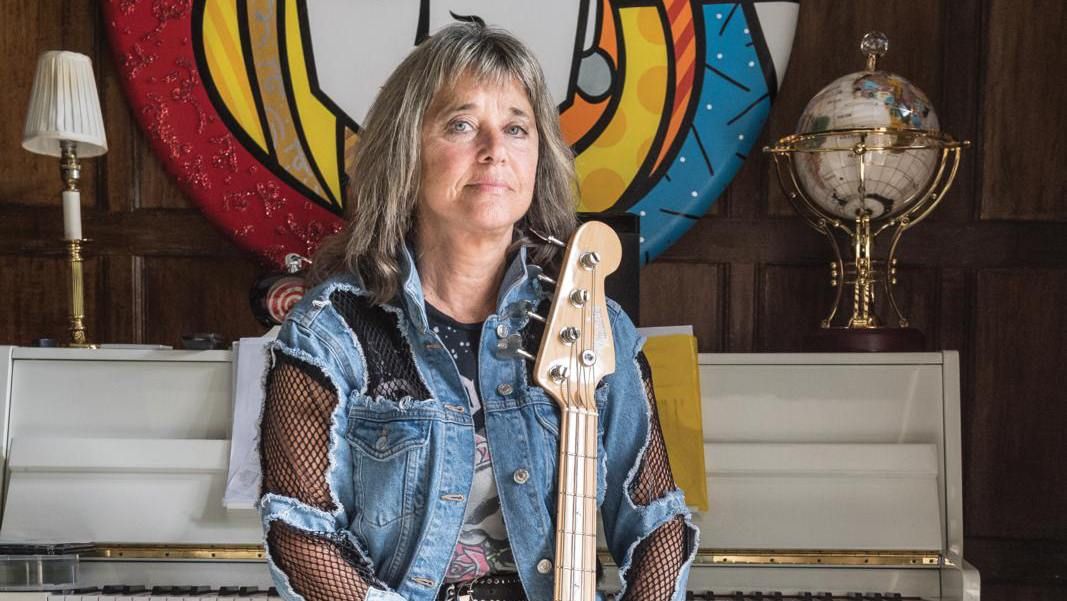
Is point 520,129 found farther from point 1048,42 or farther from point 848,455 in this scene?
point 1048,42

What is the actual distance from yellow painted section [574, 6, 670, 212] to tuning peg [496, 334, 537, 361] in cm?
116

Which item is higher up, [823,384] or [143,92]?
[143,92]

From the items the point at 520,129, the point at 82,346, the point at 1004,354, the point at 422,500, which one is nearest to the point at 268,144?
the point at 82,346

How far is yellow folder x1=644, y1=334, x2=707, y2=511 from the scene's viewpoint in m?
1.92

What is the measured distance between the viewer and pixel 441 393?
52.7 inches

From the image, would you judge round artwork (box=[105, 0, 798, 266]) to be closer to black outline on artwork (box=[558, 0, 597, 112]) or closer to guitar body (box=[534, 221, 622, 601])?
black outline on artwork (box=[558, 0, 597, 112])

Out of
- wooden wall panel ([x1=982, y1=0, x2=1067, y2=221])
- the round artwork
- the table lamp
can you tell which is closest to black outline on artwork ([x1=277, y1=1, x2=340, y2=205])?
the round artwork

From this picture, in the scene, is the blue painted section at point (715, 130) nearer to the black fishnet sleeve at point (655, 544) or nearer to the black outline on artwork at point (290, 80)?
the black outline on artwork at point (290, 80)

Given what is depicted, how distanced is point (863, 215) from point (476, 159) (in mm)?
1193

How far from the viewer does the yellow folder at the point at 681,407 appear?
6.31ft

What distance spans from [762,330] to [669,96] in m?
0.65

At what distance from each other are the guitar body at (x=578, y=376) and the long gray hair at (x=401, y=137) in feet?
0.44

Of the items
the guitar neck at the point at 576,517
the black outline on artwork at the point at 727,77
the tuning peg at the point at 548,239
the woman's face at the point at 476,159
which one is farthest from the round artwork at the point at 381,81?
the guitar neck at the point at 576,517

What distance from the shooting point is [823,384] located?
2027mm
